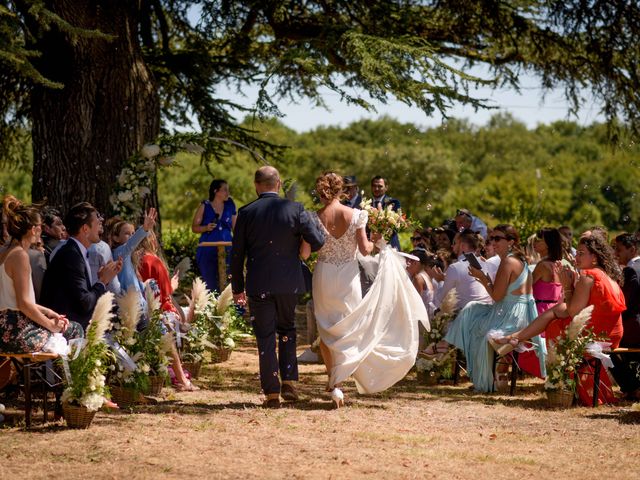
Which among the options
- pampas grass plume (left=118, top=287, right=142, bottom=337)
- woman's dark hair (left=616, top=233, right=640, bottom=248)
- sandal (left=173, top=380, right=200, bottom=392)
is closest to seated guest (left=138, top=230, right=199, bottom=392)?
sandal (left=173, top=380, right=200, bottom=392)

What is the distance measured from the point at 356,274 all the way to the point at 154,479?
12.1ft

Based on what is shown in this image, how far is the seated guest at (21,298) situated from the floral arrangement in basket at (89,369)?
0.30 meters

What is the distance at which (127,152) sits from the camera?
13.3m

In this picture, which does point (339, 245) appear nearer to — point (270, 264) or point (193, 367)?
point (270, 264)

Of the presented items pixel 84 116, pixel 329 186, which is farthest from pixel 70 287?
pixel 84 116

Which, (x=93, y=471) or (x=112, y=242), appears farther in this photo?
(x=112, y=242)

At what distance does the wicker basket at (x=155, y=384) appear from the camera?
9.23m

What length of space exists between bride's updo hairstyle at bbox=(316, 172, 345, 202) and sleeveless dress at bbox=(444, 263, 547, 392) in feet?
7.73

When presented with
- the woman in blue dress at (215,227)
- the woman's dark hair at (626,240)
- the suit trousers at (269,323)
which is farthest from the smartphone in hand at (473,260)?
the woman in blue dress at (215,227)

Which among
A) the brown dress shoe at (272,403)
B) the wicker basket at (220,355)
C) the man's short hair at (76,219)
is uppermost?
the man's short hair at (76,219)

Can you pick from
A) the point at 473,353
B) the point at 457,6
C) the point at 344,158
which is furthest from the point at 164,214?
the point at 473,353

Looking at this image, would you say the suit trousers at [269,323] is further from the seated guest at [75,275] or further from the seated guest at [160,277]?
the seated guest at [75,275]

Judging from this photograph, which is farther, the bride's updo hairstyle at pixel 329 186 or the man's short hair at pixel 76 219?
the bride's updo hairstyle at pixel 329 186

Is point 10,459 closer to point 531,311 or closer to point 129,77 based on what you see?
point 531,311
